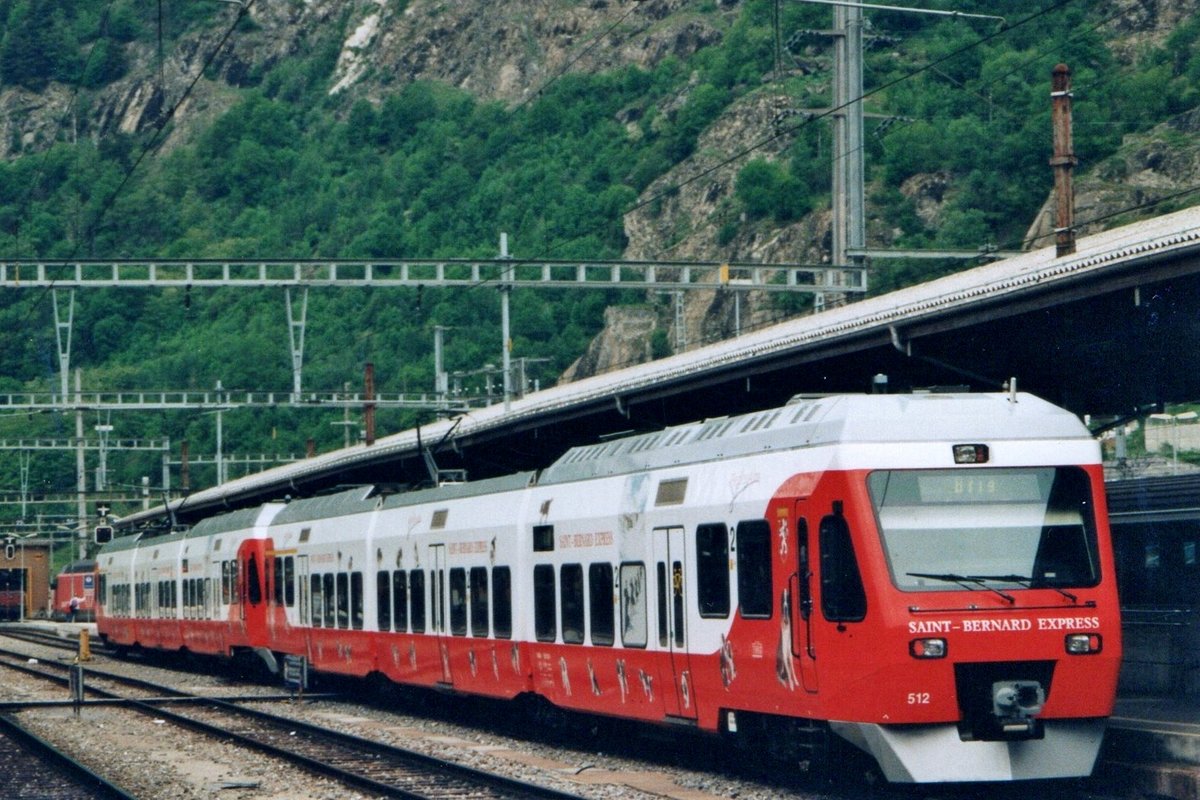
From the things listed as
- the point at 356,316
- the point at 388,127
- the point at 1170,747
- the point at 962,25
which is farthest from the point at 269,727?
the point at 388,127

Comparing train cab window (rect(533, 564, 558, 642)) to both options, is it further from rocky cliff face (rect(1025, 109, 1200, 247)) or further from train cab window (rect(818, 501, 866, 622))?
rocky cliff face (rect(1025, 109, 1200, 247))

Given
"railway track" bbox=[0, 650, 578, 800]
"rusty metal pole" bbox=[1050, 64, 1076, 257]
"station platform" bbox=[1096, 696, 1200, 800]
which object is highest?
"rusty metal pole" bbox=[1050, 64, 1076, 257]

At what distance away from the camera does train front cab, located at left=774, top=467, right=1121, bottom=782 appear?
1447 cm

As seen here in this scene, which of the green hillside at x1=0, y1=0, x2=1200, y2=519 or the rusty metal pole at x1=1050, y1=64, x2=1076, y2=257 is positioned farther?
the green hillside at x1=0, y1=0, x2=1200, y2=519

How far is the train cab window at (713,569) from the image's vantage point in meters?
16.9

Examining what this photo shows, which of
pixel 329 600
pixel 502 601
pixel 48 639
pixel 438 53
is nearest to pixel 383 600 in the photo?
pixel 329 600

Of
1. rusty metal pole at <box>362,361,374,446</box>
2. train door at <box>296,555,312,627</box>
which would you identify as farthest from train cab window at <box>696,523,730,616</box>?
rusty metal pole at <box>362,361,374,446</box>

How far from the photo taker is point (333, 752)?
2177 centimetres

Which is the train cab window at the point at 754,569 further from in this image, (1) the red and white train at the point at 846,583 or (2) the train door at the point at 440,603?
(2) the train door at the point at 440,603

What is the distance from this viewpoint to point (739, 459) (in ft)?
55.2

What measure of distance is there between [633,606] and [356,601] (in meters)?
10.7

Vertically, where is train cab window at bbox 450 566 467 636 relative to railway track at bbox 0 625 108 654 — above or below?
above

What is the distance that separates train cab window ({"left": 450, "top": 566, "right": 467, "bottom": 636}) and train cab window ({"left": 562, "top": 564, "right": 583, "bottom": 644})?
3.46 m

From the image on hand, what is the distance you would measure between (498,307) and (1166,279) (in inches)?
3254
